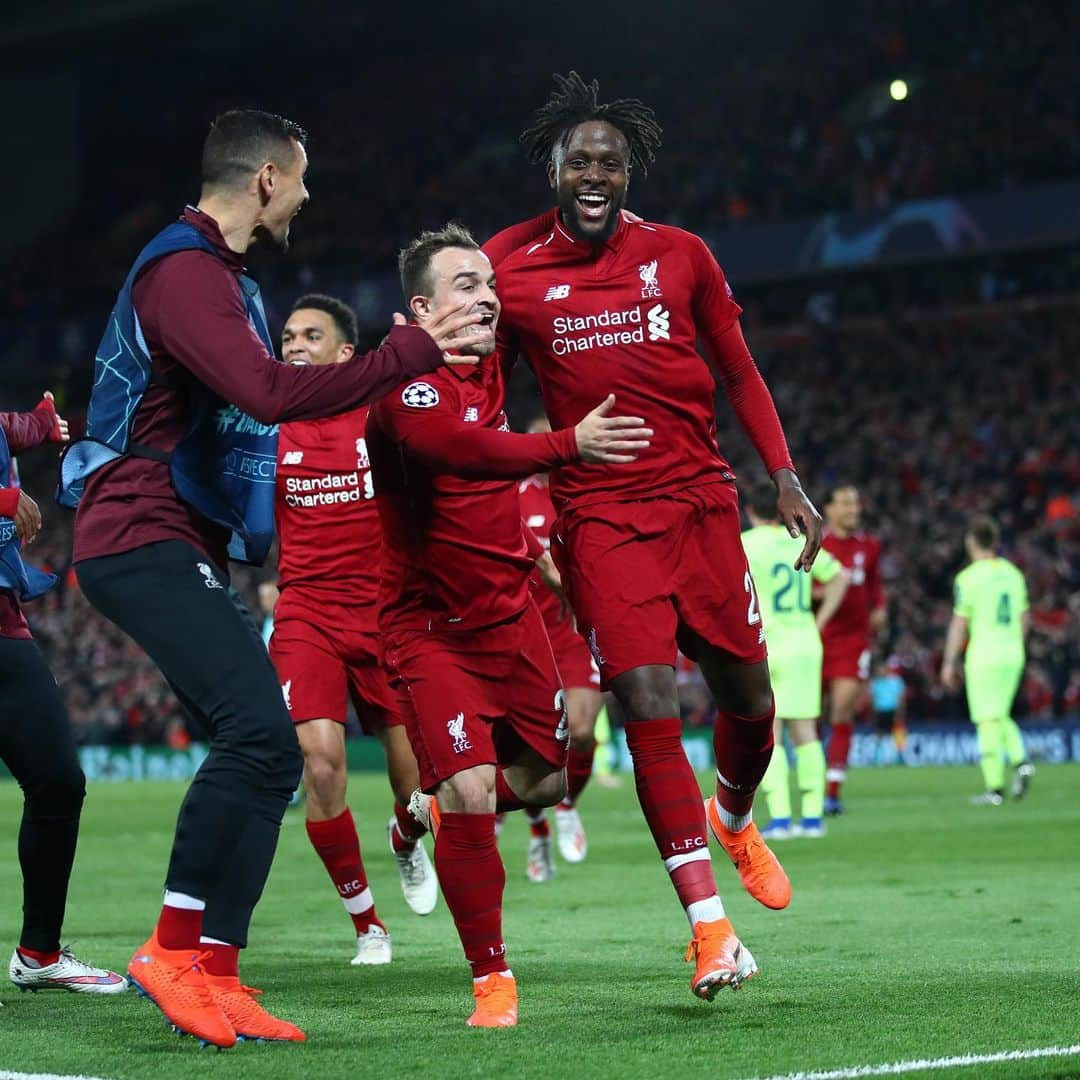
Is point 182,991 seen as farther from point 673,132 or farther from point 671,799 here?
point 673,132

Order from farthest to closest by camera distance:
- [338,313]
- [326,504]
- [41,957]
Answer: [338,313]
[326,504]
[41,957]

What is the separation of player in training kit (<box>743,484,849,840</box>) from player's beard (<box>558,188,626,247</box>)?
22.9ft

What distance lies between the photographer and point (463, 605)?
223 inches

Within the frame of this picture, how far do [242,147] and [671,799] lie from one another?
2.30 meters

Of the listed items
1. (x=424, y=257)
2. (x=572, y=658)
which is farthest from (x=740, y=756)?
(x=572, y=658)

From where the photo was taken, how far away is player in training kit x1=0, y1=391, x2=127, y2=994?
6.10 m

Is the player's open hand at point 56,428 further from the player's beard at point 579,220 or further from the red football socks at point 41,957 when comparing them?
the player's beard at point 579,220

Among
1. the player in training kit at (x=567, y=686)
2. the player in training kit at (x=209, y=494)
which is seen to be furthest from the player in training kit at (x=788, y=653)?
the player in training kit at (x=209, y=494)

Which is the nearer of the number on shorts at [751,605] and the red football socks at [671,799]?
the red football socks at [671,799]

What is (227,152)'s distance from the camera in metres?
5.14

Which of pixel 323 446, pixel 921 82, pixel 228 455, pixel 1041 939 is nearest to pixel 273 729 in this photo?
pixel 228 455

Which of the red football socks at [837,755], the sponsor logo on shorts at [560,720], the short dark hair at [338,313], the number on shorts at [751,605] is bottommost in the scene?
the red football socks at [837,755]

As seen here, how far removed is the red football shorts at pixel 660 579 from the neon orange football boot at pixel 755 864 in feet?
2.47

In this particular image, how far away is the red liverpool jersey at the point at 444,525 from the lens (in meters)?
5.53
